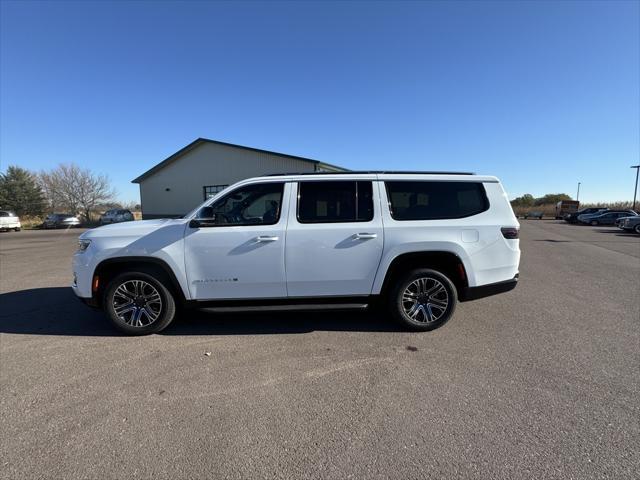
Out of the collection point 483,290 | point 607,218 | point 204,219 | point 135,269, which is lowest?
point 483,290

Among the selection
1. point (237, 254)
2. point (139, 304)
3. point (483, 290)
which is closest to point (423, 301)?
point (483, 290)

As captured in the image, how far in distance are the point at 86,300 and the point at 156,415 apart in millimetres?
2231

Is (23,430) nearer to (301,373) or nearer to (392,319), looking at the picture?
(301,373)

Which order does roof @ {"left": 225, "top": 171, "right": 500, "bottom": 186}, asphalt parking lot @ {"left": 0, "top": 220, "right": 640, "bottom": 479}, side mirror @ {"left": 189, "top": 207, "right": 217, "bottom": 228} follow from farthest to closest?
1. roof @ {"left": 225, "top": 171, "right": 500, "bottom": 186}
2. side mirror @ {"left": 189, "top": 207, "right": 217, "bottom": 228}
3. asphalt parking lot @ {"left": 0, "top": 220, "right": 640, "bottom": 479}

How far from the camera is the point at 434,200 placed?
4.05 metres

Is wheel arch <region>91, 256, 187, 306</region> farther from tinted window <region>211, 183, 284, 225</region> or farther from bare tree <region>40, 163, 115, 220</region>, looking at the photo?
bare tree <region>40, 163, 115, 220</region>

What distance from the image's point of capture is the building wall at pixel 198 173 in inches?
998

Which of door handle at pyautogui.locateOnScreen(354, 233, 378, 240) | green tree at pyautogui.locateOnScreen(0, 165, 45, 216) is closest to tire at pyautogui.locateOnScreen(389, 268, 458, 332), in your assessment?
door handle at pyautogui.locateOnScreen(354, 233, 378, 240)

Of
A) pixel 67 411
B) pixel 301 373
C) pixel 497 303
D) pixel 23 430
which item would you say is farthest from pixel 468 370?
pixel 23 430

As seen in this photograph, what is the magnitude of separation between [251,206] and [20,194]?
57.0 m

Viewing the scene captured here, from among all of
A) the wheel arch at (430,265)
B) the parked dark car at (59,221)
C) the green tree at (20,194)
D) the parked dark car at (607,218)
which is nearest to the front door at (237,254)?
the wheel arch at (430,265)

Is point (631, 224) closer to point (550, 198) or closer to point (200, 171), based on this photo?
point (200, 171)

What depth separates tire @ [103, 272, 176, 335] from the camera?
388 centimetres

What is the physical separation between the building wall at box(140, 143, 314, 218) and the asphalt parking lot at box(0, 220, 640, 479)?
20433 mm
